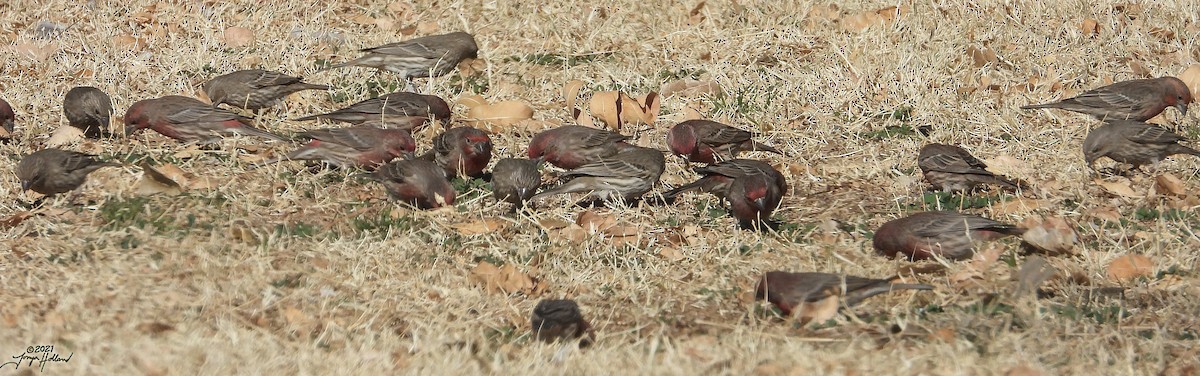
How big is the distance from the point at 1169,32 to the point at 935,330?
266 inches

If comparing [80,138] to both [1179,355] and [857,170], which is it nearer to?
[857,170]

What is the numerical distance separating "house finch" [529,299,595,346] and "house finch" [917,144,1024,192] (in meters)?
3.41

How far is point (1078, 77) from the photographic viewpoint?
1028 centimetres

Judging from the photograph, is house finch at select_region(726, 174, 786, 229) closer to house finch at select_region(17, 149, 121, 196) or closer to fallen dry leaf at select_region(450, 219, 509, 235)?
fallen dry leaf at select_region(450, 219, 509, 235)

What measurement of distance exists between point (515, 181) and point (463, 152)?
73cm

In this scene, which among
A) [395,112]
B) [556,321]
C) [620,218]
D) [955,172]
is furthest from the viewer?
[395,112]

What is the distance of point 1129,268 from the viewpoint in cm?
661

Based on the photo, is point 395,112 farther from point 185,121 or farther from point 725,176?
point 725,176

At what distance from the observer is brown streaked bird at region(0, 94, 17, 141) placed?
8531mm

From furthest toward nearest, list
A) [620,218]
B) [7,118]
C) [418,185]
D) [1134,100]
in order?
[1134,100], [7,118], [620,218], [418,185]

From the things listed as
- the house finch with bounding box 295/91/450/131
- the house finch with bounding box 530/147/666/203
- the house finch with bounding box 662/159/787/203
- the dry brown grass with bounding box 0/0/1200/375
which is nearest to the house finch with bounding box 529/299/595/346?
the dry brown grass with bounding box 0/0/1200/375

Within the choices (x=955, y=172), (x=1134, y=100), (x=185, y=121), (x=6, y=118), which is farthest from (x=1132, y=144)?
(x=6, y=118)

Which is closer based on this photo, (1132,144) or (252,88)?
(1132,144)

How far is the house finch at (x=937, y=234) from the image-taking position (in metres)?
6.82
